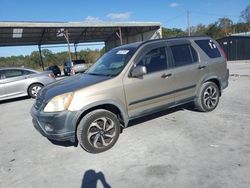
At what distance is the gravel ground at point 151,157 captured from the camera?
10.8ft

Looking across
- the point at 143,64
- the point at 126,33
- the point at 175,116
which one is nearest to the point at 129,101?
the point at 143,64

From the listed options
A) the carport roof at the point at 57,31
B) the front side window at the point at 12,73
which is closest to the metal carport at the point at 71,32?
the carport roof at the point at 57,31

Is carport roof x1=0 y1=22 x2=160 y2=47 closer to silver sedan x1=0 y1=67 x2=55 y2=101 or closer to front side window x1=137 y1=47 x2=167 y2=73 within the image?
silver sedan x1=0 y1=67 x2=55 y2=101

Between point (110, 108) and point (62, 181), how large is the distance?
1.62m

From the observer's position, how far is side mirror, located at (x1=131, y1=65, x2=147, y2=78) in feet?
14.7

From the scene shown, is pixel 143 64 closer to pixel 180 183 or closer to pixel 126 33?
pixel 180 183

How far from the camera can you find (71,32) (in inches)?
1122

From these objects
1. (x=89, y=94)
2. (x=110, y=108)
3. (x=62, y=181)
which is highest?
(x=89, y=94)

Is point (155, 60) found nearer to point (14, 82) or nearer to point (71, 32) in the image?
point (14, 82)

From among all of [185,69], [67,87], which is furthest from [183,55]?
[67,87]

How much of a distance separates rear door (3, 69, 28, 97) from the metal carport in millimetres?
10148

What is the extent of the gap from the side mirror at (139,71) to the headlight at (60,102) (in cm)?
122

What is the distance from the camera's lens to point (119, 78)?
4.47 m

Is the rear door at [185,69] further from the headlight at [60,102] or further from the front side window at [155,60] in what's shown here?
the headlight at [60,102]
